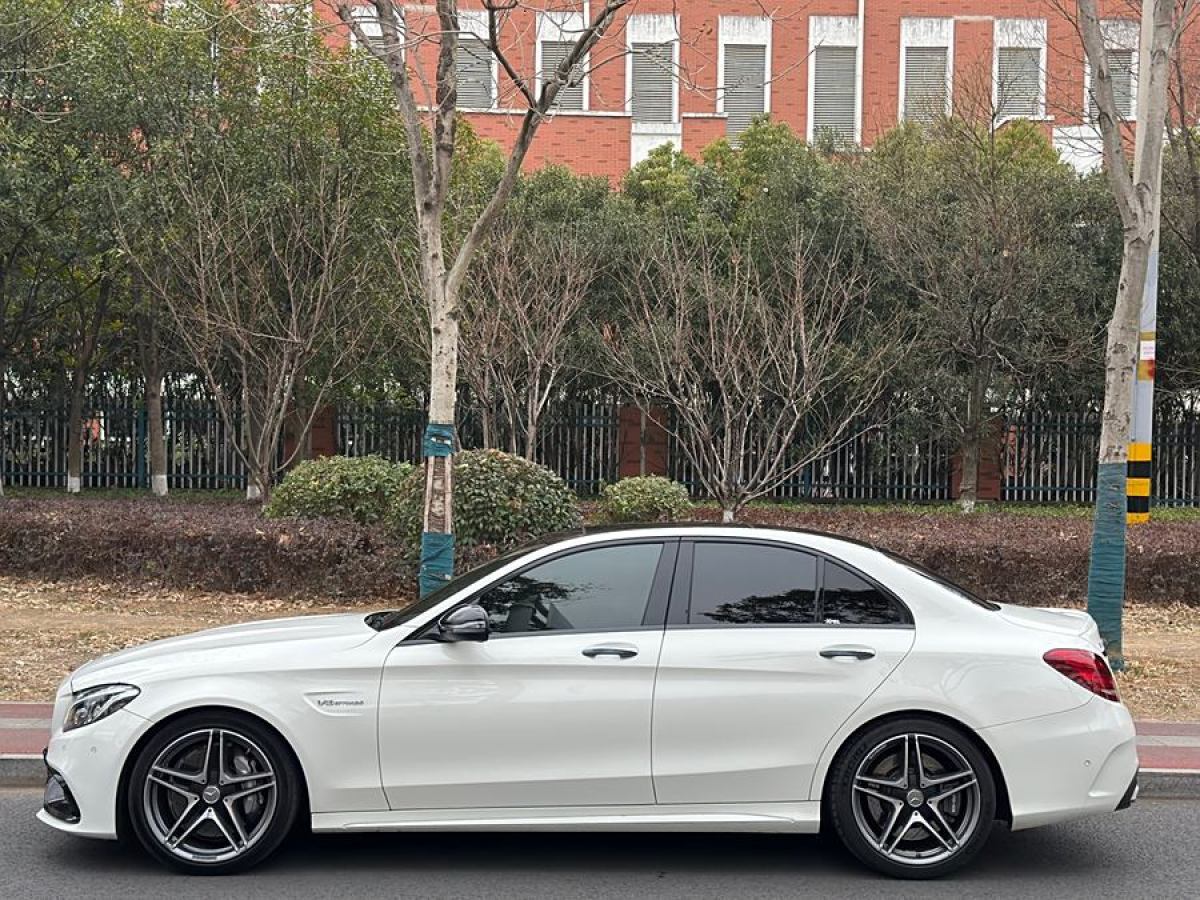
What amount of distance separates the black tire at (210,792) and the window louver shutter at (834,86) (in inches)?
1297

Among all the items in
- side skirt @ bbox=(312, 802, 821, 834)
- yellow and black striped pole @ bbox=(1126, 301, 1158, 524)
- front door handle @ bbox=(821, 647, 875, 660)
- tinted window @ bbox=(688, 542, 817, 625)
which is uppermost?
yellow and black striped pole @ bbox=(1126, 301, 1158, 524)

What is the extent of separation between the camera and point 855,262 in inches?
797

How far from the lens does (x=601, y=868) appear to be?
225 inches

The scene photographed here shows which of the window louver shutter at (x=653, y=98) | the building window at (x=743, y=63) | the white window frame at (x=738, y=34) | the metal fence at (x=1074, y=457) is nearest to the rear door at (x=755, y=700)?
the metal fence at (x=1074, y=457)

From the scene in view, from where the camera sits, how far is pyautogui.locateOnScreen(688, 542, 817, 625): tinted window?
568cm

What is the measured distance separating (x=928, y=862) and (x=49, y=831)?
4.05 m

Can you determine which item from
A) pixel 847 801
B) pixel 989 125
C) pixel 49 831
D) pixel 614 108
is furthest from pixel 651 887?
pixel 614 108

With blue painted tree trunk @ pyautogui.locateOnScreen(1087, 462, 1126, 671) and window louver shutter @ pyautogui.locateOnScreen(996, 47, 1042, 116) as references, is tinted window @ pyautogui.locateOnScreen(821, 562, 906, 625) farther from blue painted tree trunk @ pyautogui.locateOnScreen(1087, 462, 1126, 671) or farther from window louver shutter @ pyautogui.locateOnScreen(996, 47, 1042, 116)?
window louver shutter @ pyautogui.locateOnScreen(996, 47, 1042, 116)

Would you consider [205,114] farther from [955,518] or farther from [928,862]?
[928,862]

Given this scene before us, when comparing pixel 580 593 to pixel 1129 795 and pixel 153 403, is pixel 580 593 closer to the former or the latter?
pixel 1129 795

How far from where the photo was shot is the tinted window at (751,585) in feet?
18.6

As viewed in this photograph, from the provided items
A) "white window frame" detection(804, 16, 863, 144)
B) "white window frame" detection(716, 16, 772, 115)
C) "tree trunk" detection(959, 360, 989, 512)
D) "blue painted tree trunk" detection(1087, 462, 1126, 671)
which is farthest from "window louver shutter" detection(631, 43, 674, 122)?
"blue painted tree trunk" detection(1087, 462, 1126, 671)

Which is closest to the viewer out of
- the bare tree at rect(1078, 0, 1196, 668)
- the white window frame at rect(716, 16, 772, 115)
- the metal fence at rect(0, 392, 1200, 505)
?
the bare tree at rect(1078, 0, 1196, 668)

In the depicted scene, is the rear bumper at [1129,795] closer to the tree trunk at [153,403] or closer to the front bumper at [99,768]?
the front bumper at [99,768]
